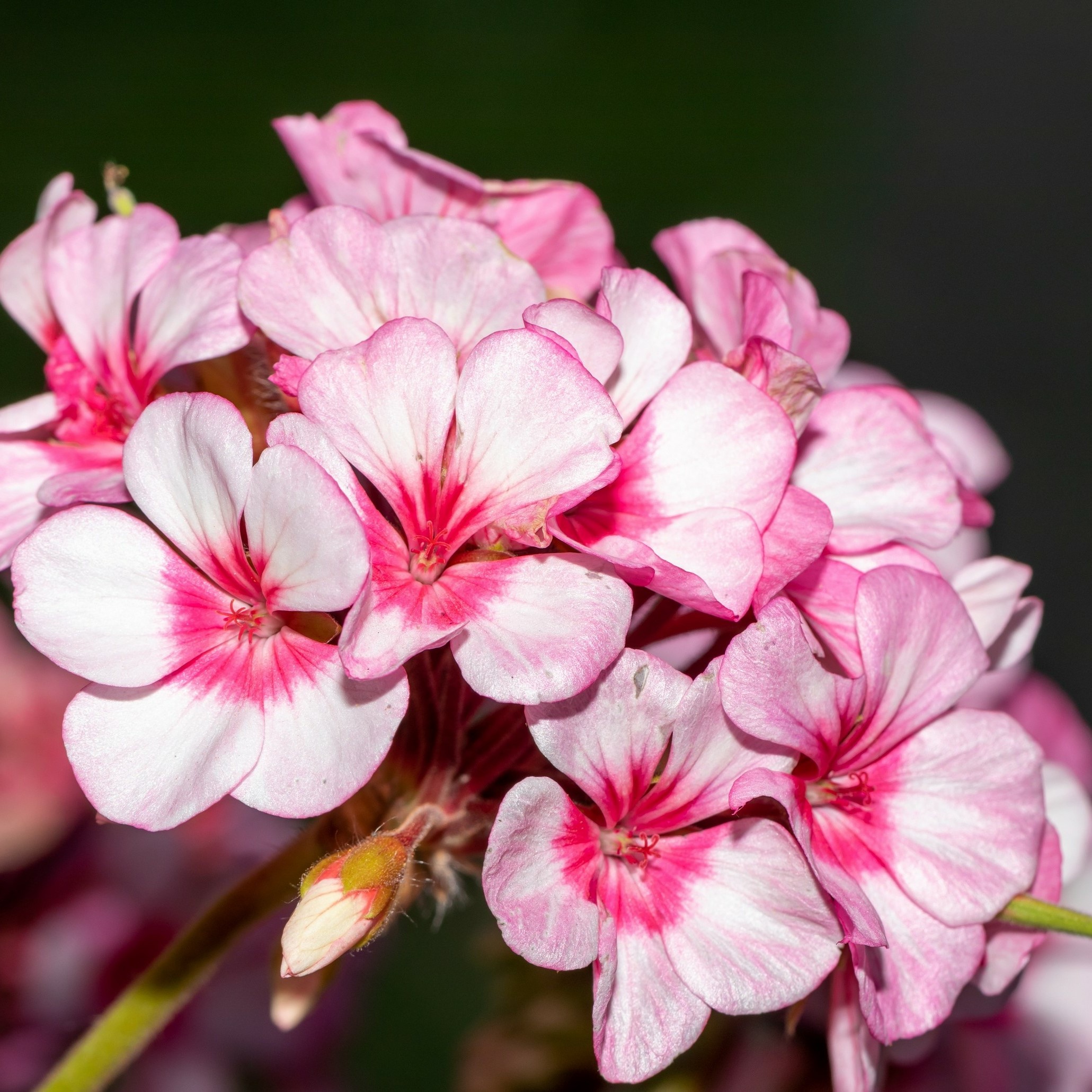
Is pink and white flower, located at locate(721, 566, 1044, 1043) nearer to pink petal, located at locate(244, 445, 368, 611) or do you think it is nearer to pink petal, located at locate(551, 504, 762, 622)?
pink petal, located at locate(551, 504, 762, 622)

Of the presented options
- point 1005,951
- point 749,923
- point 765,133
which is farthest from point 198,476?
point 765,133

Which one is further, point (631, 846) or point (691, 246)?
point (691, 246)

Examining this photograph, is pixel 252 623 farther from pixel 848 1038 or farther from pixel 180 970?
pixel 848 1038

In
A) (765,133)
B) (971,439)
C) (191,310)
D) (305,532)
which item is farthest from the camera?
(765,133)

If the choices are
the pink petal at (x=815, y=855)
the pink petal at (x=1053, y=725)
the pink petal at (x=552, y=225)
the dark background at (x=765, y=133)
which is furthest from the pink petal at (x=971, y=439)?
the dark background at (x=765, y=133)

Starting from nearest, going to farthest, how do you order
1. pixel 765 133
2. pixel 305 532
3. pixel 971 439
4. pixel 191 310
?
pixel 305 532
pixel 191 310
pixel 971 439
pixel 765 133

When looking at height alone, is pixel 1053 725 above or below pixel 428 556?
below

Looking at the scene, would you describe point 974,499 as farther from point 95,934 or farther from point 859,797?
point 95,934

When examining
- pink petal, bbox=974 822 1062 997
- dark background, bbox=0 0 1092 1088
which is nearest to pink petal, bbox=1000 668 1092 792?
pink petal, bbox=974 822 1062 997
